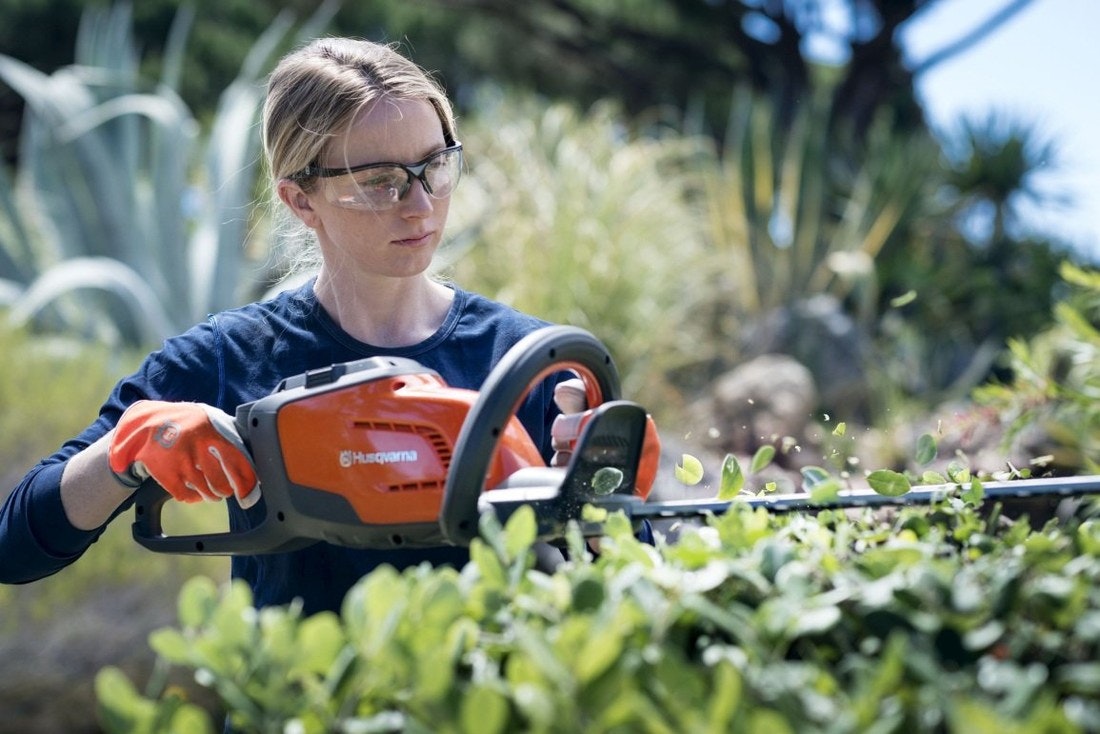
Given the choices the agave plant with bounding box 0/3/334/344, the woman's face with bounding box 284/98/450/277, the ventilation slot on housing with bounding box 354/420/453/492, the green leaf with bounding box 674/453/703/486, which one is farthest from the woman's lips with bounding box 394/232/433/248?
the agave plant with bounding box 0/3/334/344

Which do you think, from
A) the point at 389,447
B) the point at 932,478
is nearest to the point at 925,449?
the point at 932,478

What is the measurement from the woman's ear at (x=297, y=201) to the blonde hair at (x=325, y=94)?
0.06 ft

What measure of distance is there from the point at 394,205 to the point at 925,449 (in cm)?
86

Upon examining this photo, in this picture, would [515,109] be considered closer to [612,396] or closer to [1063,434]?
[1063,434]

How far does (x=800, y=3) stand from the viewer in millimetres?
13125

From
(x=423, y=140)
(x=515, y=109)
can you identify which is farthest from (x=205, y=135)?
(x=423, y=140)

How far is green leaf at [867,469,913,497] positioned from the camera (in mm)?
1343

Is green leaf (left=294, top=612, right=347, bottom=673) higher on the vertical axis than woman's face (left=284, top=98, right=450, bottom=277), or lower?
lower

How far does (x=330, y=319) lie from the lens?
6.77 feet

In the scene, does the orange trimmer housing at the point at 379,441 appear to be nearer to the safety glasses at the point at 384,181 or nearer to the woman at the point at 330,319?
the woman at the point at 330,319

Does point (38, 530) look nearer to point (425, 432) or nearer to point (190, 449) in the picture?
point (190, 449)

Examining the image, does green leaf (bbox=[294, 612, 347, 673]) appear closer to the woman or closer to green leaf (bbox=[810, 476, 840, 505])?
green leaf (bbox=[810, 476, 840, 505])

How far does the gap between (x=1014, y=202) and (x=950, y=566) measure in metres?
11.1

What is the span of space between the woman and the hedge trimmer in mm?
157
